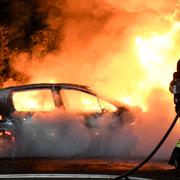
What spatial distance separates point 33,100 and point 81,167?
111 inches

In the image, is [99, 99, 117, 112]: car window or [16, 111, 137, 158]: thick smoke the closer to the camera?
[16, 111, 137, 158]: thick smoke

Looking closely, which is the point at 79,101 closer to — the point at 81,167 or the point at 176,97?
the point at 81,167

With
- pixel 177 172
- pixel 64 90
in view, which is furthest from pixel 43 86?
pixel 177 172

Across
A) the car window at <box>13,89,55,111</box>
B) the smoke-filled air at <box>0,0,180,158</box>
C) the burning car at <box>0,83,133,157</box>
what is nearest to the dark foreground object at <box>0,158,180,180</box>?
the burning car at <box>0,83,133,157</box>

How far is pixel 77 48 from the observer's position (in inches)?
636

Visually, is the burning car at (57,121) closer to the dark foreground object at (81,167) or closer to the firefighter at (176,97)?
the dark foreground object at (81,167)

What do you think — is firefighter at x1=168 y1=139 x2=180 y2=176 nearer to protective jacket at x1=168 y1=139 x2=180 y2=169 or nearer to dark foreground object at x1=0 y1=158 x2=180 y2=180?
protective jacket at x1=168 y1=139 x2=180 y2=169

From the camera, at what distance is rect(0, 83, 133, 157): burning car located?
11219 millimetres

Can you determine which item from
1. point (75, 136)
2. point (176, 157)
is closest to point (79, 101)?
point (75, 136)

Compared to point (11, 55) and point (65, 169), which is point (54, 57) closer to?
point (11, 55)

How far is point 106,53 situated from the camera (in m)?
15.2

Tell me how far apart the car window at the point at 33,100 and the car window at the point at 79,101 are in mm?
290

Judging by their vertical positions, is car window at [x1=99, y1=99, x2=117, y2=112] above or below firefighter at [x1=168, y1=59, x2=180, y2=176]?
above

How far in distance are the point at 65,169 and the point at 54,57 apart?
750 cm
